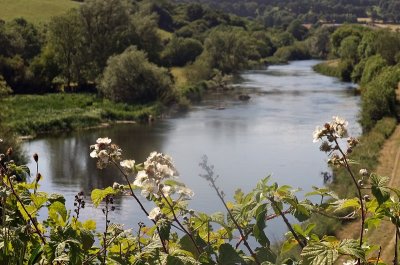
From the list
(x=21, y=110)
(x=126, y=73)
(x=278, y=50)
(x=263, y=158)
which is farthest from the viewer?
(x=278, y=50)

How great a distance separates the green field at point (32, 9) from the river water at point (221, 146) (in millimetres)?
25335

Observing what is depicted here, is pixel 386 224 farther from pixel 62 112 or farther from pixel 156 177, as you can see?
pixel 62 112

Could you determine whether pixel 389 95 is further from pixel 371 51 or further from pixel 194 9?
pixel 194 9

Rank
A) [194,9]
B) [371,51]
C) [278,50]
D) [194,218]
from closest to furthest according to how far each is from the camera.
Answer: [194,218] < [371,51] < [278,50] < [194,9]

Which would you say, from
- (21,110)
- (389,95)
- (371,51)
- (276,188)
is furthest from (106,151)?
(371,51)

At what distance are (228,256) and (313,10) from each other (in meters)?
174

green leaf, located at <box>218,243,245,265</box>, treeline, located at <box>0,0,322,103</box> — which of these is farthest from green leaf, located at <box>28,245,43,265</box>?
treeline, located at <box>0,0,322,103</box>

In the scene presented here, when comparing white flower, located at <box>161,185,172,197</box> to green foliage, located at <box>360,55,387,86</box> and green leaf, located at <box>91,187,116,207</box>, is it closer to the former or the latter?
green leaf, located at <box>91,187,116,207</box>

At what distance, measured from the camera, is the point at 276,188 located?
6.36ft

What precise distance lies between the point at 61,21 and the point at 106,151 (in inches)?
1416

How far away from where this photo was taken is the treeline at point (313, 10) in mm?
141125

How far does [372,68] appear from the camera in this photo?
36.9 m

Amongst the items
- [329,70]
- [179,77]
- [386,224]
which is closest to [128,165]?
[386,224]

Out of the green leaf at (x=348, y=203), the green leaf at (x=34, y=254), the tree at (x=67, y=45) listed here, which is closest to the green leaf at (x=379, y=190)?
the green leaf at (x=348, y=203)
